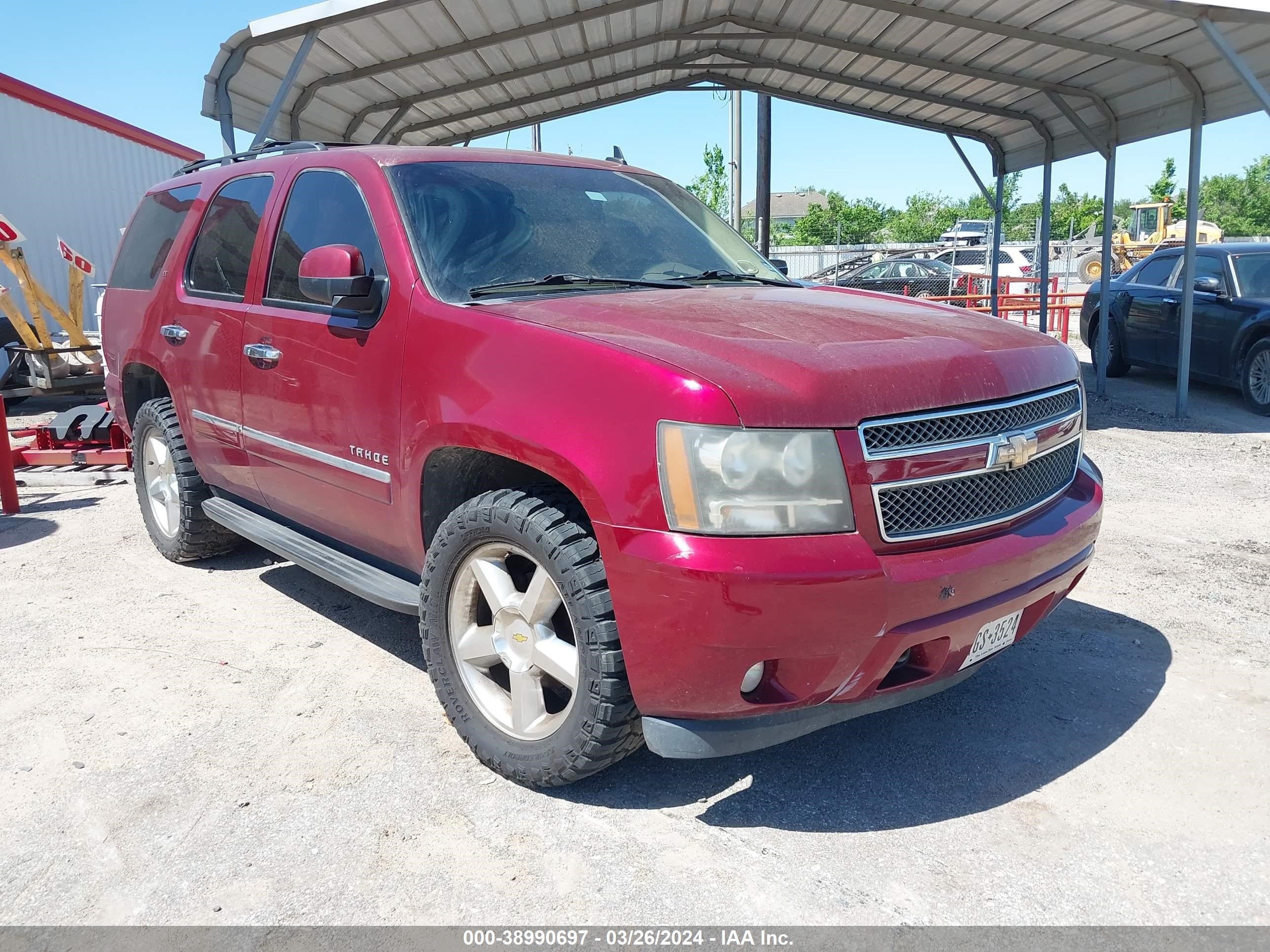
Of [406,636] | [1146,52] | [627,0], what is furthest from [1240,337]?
[406,636]

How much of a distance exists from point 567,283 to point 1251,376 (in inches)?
366

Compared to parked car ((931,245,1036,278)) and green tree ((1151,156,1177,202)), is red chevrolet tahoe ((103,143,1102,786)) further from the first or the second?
green tree ((1151,156,1177,202))

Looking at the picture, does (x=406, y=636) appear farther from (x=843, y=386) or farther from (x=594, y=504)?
(x=843, y=386)

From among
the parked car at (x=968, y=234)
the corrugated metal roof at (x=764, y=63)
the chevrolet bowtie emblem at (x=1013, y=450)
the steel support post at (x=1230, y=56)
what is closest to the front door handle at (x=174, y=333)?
the chevrolet bowtie emblem at (x=1013, y=450)

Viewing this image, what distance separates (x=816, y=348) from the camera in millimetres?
2656

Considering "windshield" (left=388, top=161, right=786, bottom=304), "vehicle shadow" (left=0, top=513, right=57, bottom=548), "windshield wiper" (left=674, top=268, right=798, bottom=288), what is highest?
"windshield" (left=388, top=161, right=786, bottom=304)

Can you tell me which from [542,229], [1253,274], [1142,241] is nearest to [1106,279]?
[1253,274]

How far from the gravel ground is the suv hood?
1236 mm

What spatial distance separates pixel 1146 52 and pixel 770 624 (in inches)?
380

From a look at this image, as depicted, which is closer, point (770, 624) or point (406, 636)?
point (770, 624)

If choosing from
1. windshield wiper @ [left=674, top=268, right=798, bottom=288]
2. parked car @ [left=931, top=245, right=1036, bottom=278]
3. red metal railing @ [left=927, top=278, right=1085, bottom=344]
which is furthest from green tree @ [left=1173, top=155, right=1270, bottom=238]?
windshield wiper @ [left=674, top=268, right=798, bottom=288]

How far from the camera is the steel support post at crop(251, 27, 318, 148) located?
8453 millimetres

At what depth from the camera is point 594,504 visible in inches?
101

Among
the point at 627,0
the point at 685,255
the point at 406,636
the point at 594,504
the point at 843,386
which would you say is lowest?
the point at 406,636
